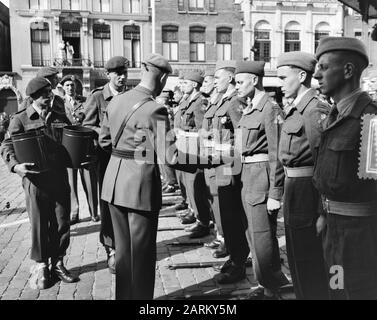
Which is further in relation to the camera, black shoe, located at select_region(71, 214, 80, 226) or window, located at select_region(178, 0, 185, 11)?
window, located at select_region(178, 0, 185, 11)

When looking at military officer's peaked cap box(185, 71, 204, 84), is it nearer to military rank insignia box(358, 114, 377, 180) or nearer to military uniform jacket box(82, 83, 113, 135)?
military uniform jacket box(82, 83, 113, 135)

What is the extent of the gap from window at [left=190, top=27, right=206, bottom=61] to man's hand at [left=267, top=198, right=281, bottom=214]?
2717 centimetres

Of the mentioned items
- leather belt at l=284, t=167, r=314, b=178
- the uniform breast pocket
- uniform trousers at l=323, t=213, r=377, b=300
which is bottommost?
uniform trousers at l=323, t=213, r=377, b=300

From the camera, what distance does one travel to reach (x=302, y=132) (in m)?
3.64

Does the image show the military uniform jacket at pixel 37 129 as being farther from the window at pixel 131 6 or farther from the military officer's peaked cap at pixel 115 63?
the window at pixel 131 6

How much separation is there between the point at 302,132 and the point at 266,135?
0.63m

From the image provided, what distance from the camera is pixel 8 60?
1277 inches

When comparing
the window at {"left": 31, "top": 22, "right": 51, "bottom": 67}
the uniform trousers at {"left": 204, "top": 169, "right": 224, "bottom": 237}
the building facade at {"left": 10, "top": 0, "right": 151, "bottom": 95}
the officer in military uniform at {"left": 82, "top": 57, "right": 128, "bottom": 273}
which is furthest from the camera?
the window at {"left": 31, "top": 22, "right": 51, "bottom": 67}

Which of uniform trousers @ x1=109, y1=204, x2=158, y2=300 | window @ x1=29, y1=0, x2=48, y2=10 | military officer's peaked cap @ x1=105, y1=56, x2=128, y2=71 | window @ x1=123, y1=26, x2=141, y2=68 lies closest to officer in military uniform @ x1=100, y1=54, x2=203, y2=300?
uniform trousers @ x1=109, y1=204, x2=158, y2=300

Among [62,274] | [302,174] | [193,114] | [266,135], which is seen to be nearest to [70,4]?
[193,114]

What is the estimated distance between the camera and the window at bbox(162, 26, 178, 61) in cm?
2989

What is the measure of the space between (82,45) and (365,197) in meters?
28.9

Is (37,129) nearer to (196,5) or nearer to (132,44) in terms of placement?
(132,44)

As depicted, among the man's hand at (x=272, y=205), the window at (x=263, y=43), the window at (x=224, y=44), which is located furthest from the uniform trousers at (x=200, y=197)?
the window at (x=224, y=44)
